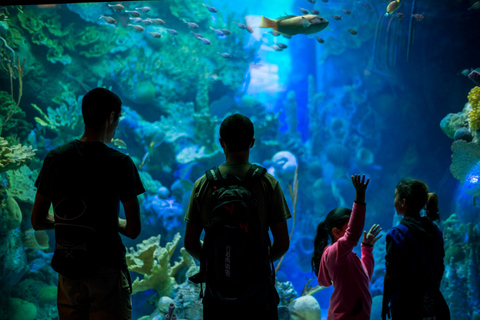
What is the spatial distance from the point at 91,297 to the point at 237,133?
1.15 metres

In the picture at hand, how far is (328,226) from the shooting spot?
2430 mm

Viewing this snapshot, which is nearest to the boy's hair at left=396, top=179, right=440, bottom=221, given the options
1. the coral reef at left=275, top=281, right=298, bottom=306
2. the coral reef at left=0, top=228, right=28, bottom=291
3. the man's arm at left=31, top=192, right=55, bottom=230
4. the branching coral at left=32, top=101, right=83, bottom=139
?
the man's arm at left=31, top=192, right=55, bottom=230

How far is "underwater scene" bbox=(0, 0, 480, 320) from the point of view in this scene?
5.79 m

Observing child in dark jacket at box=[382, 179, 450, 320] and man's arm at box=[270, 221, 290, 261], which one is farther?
child in dark jacket at box=[382, 179, 450, 320]

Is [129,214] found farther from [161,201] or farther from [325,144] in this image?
[325,144]

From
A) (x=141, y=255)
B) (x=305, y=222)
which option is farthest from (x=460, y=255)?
(x=141, y=255)

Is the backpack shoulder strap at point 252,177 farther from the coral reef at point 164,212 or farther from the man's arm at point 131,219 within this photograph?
the coral reef at point 164,212

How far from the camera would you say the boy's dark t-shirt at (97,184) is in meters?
1.71

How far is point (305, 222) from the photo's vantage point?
11.1m

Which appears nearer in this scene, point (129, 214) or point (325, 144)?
point (129, 214)

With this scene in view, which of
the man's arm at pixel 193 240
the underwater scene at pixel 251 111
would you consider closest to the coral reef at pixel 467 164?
the underwater scene at pixel 251 111

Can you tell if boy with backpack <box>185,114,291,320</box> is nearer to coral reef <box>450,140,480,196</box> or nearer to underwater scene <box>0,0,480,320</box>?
underwater scene <box>0,0,480,320</box>

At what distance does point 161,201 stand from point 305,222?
5.28 metres

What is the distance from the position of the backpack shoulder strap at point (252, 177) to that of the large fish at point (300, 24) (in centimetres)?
396
